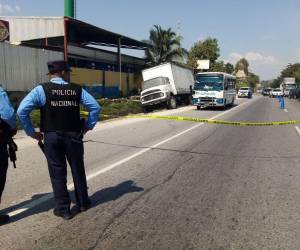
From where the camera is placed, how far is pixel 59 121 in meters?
5.04

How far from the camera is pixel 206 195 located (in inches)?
246

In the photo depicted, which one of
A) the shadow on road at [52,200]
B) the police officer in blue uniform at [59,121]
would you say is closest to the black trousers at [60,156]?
the police officer in blue uniform at [59,121]

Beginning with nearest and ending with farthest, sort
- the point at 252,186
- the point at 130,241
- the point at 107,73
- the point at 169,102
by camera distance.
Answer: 1. the point at 130,241
2. the point at 252,186
3. the point at 169,102
4. the point at 107,73

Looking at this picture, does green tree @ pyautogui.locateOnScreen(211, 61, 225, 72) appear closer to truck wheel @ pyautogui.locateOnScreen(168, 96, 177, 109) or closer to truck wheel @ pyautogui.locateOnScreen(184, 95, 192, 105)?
truck wheel @ pyautogui.locateOnScreen(184, 95, 192, 105)

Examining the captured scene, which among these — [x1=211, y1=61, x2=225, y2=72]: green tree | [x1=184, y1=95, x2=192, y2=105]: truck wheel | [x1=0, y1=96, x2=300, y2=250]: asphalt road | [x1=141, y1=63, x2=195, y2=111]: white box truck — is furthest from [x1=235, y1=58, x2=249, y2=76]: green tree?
[x1=0, y1=96, x2=300, y2=250]: asphalt road

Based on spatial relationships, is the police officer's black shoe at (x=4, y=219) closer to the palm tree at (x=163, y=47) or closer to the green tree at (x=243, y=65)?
the palm tree at (x=163, y=47)

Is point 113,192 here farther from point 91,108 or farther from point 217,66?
point 217,66

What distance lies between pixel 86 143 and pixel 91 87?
26811 mm

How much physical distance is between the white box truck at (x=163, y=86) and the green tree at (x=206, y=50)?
1751 inches

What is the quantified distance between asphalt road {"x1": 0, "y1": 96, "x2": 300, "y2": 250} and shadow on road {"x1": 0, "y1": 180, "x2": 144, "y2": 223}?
0.04ft

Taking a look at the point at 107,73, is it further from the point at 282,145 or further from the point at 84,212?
the point at 84,212

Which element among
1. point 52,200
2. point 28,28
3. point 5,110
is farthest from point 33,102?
point 28,28

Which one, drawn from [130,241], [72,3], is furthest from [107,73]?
[130,241]

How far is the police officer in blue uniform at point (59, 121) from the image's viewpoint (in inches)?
195
